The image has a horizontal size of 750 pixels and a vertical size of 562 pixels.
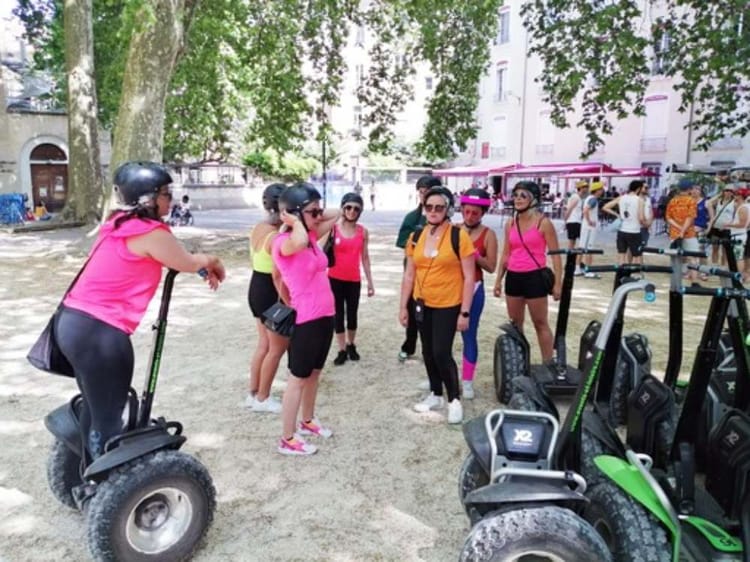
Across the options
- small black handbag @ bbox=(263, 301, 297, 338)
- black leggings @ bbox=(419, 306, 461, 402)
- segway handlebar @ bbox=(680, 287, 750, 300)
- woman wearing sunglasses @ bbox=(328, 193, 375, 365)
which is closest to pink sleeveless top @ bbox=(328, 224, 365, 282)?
woman wearing sunglasses @ bbox=(328, 193, 375, 365)

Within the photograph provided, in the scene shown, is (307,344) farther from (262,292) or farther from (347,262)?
(347,262)

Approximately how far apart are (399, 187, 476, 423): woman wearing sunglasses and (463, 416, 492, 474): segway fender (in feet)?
4.60

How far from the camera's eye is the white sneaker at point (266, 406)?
4570mm

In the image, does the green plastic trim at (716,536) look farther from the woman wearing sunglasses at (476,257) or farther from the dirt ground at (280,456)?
the woman wearing sunglasses at (476,257)

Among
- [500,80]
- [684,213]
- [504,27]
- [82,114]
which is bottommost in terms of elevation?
[684,213]

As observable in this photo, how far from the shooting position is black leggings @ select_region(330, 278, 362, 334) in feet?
18.5

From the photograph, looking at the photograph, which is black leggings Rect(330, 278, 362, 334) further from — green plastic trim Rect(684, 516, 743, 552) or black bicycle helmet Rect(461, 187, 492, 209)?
green plastic trim Rect(684, 516, 743, 552)

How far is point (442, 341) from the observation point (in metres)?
4.25

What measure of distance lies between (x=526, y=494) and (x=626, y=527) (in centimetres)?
39

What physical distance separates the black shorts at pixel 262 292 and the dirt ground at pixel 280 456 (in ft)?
2.71

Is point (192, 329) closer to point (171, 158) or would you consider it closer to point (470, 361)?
point (470, 361)

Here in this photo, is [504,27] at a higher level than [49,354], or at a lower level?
higher

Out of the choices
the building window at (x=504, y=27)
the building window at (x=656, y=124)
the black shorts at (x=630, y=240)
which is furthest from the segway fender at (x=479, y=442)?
the building window at (x=504, y=27)

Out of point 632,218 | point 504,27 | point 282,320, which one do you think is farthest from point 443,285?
point 504,27
